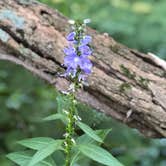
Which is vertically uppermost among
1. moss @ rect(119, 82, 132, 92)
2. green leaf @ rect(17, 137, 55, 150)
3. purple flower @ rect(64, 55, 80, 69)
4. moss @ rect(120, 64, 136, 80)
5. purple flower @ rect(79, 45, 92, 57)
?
moss @ rect(120, 64, 136, 80)

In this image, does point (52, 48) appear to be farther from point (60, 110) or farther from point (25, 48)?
point (60, 110)

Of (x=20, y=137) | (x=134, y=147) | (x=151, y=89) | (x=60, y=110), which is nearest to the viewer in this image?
(x=60, y=110)

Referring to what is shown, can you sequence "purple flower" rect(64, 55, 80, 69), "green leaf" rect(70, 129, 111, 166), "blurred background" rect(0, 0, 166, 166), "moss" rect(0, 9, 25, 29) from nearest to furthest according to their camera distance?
1. "purple flower" rect(64, 55, 80, 69)
2. "green leaf" rect(70, 129, 111, 166)
3. "moss" rect(0, 9, 25, 29)
4. "blurred background" rect(0, 0, 166, 166)

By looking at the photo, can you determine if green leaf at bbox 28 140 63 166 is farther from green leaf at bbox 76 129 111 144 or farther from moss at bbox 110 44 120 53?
moss at bbox 110 44 120 53

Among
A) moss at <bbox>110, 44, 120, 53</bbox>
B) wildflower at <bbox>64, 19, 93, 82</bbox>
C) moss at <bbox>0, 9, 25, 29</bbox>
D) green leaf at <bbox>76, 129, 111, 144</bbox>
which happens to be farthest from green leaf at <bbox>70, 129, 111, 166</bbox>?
moss at <bbox>0, 9, 25, 29</bbox>

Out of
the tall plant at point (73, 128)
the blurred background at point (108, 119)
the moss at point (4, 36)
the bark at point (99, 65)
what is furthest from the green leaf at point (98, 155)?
the moss at point (4, 36)

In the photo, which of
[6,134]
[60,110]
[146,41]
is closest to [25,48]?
[60,110]
